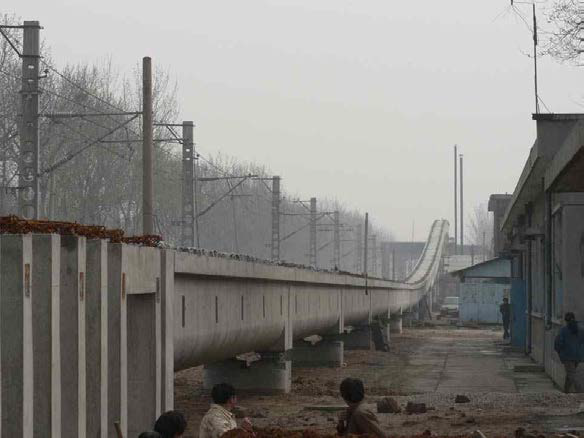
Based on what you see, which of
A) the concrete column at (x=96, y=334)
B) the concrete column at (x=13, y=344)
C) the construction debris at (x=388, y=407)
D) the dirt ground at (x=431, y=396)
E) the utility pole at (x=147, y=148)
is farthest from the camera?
the utility pole at (x=147, y=148)

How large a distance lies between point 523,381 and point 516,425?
12.6m

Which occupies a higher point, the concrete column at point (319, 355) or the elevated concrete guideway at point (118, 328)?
the elevated concrete guideway at point (118, 328)

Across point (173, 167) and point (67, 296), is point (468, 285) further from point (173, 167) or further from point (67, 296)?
point (67, 296)

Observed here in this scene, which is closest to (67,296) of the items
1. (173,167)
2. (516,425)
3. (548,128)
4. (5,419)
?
(5,419)

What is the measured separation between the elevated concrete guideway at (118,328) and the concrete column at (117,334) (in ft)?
0.04

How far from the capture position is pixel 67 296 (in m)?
13.3

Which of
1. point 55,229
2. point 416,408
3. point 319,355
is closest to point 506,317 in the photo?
point 319,355

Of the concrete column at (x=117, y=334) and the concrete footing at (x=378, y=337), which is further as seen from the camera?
the concrete footing at (x=378, y=337)

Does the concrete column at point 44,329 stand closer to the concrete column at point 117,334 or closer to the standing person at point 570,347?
the concrete column at point 117,334

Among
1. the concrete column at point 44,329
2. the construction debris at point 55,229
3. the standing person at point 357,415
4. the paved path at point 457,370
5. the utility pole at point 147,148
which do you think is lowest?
the paved path at point 457,370

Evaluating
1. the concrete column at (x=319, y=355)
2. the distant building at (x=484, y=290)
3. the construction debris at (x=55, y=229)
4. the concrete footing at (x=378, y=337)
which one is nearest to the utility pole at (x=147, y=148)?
the concrete column at (x=319, y=355)

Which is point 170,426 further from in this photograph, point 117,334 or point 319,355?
point 319,355

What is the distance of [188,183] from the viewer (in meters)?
51.3

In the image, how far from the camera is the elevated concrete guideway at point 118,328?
11.8m
